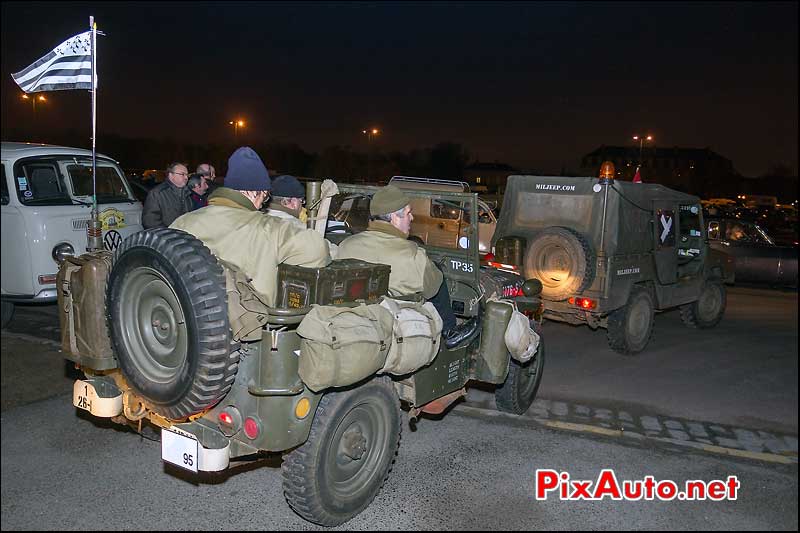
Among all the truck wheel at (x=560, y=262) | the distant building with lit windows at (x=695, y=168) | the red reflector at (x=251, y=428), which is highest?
the distant building with lit windows at (x=695, y=168)

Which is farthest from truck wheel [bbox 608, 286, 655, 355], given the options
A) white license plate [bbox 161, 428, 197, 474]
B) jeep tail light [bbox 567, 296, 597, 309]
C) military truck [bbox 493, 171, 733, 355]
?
white license plate [bbox 161, 428, 197, 474]

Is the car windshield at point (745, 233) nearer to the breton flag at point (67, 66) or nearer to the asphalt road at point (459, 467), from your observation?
the asphalt road at point (459, 467)

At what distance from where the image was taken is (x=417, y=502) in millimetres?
4309

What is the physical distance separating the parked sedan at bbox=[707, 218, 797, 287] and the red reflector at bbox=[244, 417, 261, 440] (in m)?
12.9

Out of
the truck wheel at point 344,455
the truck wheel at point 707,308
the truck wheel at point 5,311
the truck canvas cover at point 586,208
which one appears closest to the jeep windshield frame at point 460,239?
the truck wheel at point 344,455

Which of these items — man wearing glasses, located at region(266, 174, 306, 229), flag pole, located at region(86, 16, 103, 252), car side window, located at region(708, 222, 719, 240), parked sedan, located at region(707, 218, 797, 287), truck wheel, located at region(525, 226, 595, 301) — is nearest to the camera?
flag pole, located at region(86, 16, 103, 252)

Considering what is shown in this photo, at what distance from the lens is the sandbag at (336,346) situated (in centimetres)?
324

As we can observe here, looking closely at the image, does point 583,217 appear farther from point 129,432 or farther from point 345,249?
point 129,432

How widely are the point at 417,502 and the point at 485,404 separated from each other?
216cm

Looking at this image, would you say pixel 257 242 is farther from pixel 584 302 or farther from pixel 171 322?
pixel 584 302

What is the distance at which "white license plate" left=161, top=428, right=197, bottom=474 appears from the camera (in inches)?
135

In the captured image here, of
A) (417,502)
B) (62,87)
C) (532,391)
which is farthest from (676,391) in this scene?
(62,87)

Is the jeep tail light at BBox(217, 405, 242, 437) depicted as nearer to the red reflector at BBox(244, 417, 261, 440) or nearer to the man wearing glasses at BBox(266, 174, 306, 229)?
the red reflector at BBox(244, 417, 261, 440)

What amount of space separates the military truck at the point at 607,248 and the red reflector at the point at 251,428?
514 centimetres
